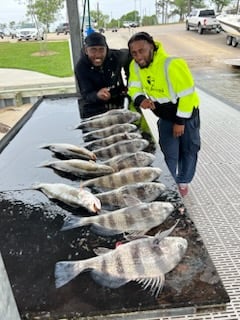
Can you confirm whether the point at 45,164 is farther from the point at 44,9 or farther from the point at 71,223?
the point at 44,9

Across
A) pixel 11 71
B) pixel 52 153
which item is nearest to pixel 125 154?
pixel 52 153

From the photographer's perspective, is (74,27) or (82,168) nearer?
(82,168)

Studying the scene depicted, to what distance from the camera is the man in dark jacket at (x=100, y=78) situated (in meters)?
4.22

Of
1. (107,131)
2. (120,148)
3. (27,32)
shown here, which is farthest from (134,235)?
(27,32)

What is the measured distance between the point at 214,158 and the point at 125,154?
5.75 feet

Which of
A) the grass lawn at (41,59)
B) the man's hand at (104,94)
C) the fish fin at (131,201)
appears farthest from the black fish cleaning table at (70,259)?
the grass lawn at (41,59)

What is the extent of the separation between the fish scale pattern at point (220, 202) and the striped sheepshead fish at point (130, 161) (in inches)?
24.3

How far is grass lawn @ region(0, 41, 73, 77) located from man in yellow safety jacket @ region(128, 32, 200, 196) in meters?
14.2

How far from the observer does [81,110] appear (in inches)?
174

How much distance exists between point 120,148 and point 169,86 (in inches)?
25.6

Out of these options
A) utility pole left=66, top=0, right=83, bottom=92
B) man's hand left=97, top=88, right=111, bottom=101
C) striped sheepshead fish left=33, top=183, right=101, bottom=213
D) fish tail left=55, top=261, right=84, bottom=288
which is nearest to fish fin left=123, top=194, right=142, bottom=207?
striped sheepshead fish left=33, top=183, right=101, bottom=213

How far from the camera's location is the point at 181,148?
11.1ft

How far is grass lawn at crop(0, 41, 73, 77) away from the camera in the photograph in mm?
19000

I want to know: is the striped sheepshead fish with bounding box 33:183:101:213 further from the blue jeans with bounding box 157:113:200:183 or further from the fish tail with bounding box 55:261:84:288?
the blue jeans with bounding box 157:113:200:183
